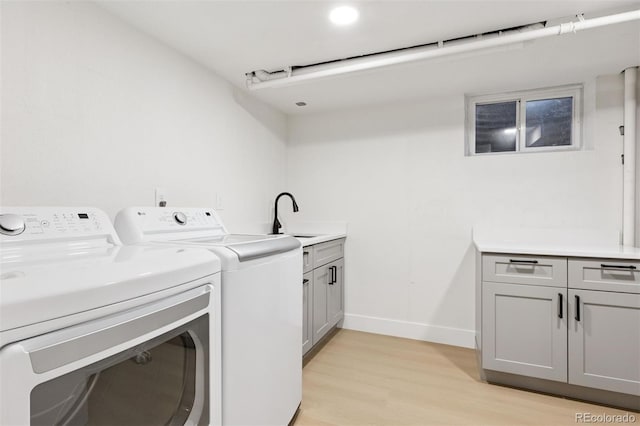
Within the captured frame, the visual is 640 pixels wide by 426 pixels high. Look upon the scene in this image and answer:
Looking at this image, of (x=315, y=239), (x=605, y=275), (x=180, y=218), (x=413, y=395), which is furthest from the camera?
(x=315, y=239)

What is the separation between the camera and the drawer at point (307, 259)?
7.32ft

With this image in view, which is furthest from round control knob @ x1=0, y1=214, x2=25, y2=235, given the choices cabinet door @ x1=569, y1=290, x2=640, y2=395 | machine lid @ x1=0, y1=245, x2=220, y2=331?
cabinet door @ x1=569, y1=290, x2=640, y2=395

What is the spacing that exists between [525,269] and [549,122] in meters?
1.35

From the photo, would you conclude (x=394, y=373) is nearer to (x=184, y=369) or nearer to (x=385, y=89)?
(x=184, y=369)

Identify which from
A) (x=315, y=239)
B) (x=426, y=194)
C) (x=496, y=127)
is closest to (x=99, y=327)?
(x=315, y=239)

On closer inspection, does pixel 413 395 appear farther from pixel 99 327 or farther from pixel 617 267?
pixel 99 327

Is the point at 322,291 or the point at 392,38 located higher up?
the point at 392,38

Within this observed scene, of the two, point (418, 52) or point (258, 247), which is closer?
point (258, 247)

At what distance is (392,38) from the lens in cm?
186

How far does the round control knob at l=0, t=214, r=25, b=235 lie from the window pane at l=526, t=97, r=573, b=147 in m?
3.17

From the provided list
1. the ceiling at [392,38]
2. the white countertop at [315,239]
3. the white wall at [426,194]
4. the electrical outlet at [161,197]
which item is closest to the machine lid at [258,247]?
the white countertop at [315,239]

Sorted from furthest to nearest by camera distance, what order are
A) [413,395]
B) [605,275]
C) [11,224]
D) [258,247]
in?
[413,395]
[605,275]
[258,247]
[11,224]

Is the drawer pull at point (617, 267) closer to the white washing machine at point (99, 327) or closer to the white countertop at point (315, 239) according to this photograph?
the white countertop at point (315, 239)

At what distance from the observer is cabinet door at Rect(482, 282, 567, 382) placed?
6.29 ft
